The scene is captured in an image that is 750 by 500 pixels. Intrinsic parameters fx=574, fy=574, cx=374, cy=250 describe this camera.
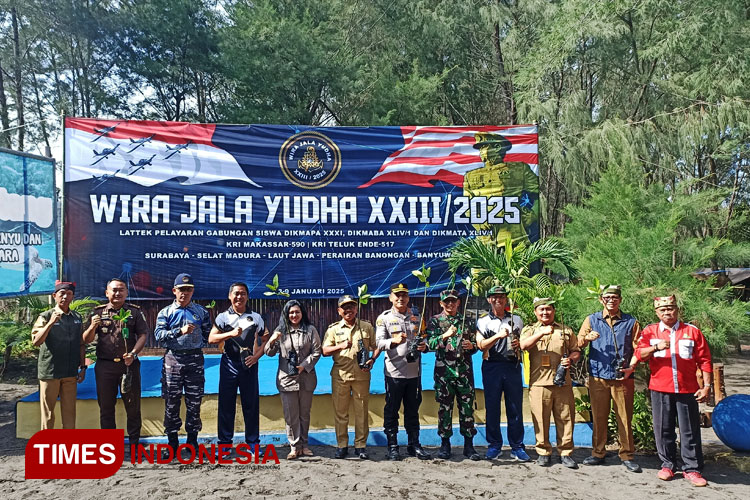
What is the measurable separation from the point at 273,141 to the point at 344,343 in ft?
13.1

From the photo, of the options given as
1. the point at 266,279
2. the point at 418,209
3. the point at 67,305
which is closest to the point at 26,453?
the point at 67,305

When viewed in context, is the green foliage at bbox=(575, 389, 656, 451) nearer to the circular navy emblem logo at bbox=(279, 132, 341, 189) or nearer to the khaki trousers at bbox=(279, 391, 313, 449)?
the khaki trousers at bbox=(279, 391, 313, 449)

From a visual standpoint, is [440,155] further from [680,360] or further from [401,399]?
[680,360]

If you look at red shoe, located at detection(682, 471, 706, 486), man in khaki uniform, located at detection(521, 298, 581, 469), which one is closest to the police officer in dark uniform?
man in khaki uniform, located at detection(521, 298, 581, 469)

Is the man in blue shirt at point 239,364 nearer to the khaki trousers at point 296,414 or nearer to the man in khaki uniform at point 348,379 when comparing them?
the khaki trousers at point 296,414

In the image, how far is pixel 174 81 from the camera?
16562mm

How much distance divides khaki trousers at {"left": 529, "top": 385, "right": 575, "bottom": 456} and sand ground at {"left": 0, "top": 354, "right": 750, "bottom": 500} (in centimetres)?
17

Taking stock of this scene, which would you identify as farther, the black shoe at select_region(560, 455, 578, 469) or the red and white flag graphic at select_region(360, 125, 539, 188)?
the red and white flag graphic at select_region(360, 125, 539, 188)

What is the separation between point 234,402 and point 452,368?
5.88ft

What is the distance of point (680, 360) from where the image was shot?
4.19 meters

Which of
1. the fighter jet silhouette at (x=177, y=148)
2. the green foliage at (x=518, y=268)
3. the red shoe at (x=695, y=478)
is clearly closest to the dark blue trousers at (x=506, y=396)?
the green foliage at (x=518, y=268)

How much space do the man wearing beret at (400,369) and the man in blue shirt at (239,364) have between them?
A: 1.01 metres

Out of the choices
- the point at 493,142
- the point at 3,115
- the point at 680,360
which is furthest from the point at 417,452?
the point at 3,115

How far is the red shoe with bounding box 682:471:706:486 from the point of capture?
160 inches
